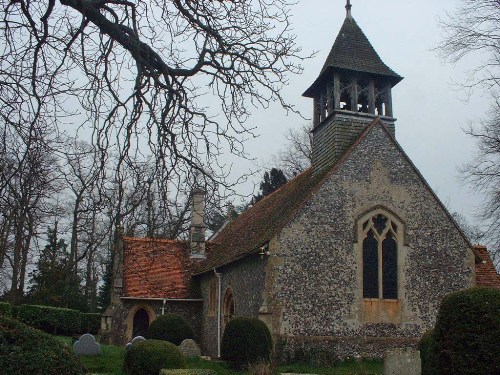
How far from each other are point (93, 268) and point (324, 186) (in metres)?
27.0

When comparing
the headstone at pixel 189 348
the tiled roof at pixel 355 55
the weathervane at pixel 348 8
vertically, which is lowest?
the headstone at pixel 189 348

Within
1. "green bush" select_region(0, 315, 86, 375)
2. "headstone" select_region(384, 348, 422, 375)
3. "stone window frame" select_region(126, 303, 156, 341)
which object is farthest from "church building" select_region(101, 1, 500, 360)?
"green bush" select_region(0, 315, 86, 375)

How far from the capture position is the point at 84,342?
1677cm

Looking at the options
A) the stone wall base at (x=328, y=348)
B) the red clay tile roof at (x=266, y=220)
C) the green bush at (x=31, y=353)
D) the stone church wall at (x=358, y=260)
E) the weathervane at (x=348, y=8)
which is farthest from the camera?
the weathervane at (x=348, y=8)

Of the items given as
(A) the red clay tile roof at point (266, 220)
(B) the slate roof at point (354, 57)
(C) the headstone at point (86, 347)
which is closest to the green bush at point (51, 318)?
(A) the red clay tile roof at point (266, 220)

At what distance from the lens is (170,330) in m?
19.5

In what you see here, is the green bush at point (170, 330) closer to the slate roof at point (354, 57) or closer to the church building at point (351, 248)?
the church building at point (351, 248)

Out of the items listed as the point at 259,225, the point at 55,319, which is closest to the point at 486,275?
the point at 259,225

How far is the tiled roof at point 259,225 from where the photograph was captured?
58.3ft

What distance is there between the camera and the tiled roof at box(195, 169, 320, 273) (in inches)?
699

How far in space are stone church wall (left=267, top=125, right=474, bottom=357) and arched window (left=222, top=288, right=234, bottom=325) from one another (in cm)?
420

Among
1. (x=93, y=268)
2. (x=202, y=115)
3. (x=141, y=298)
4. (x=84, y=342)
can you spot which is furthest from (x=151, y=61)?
(x=93, y=268)

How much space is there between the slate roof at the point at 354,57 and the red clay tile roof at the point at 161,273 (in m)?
9.16

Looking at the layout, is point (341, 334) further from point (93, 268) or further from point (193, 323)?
point (93, 268)
